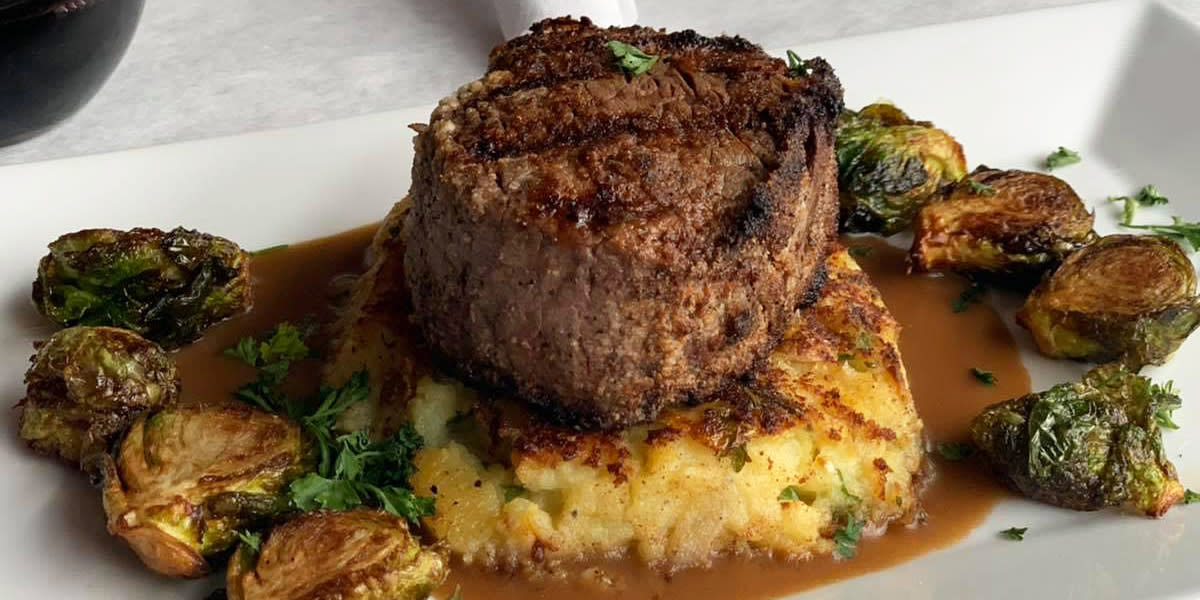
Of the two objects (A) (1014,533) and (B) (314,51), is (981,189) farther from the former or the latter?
(B) (314,51)

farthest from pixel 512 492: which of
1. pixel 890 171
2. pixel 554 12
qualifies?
pixel 554 12

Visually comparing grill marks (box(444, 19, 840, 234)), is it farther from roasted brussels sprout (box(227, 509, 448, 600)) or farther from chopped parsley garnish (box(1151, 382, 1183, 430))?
chopped parsley garnish (box(1151, 382, 1183, 430))

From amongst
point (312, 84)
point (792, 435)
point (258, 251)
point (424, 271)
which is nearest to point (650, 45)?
point (424, 271)

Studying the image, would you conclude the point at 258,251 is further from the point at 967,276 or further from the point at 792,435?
the point at 967,276

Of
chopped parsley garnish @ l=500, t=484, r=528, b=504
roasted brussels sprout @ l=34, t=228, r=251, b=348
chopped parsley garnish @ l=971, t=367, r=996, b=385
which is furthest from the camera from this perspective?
chopped parsley garnish @ l=971, t=367, r=996, b=385

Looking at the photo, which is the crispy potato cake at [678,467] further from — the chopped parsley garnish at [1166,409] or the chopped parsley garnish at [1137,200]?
the chopped parsley garnish at [1137,200]

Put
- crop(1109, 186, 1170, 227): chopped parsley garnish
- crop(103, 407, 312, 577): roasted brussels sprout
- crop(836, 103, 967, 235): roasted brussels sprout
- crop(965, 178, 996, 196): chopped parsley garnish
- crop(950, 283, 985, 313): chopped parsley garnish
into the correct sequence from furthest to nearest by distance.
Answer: crop(1109, 186, 1170, 227): chopped parsley garnish, crop(836, 103, 967, 235): roasted brussels sprout, crop(965, 178, 996, 196): chopped parsley garnish, crop(950, 283, 985, 313): chopped parsley garnish, crop(103, 407, 312, 577): roasted brussels sprout

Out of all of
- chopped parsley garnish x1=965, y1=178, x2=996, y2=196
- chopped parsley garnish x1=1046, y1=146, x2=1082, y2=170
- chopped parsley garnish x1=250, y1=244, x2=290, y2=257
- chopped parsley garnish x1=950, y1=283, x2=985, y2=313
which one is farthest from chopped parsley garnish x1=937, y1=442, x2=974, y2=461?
chopped parsley garnish x1=250, y1=244, x2=290, y2=257

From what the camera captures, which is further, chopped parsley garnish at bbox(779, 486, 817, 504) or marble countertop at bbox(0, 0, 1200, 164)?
marble countertop at bbox(0, 0, 1200, 164)
